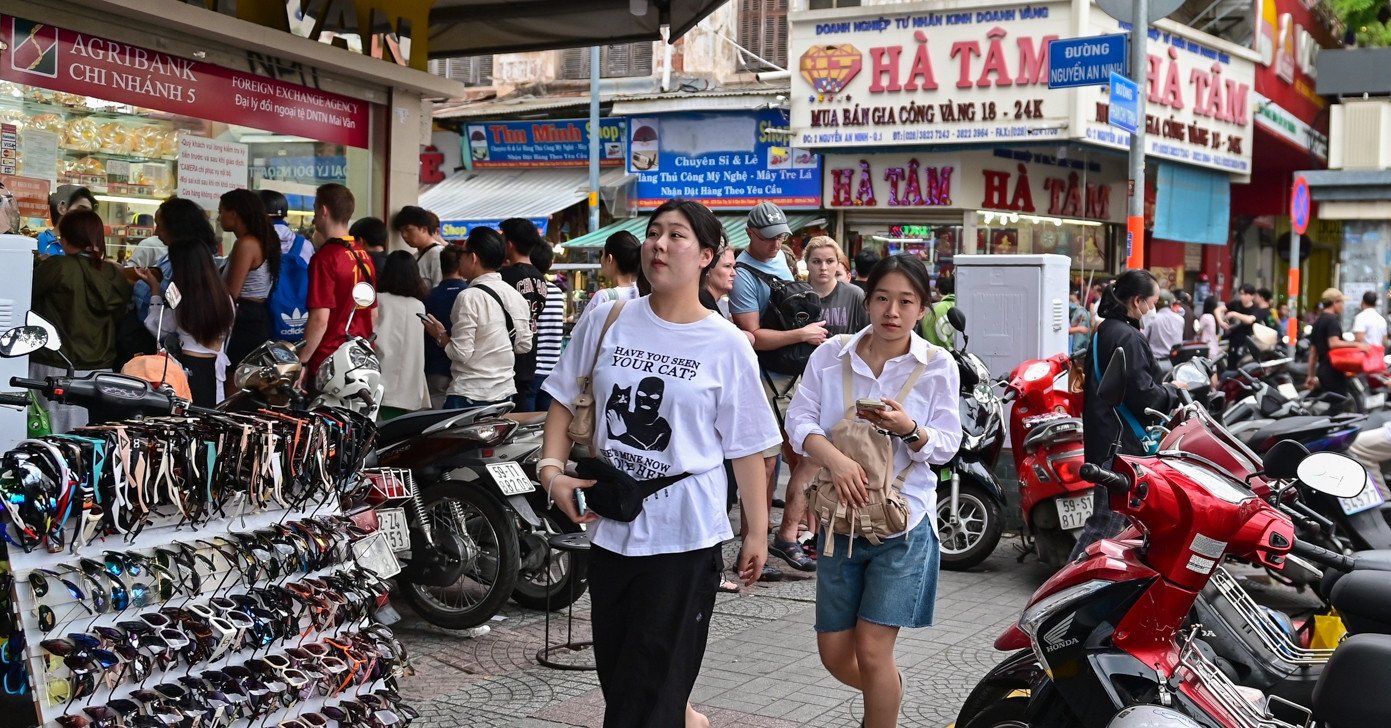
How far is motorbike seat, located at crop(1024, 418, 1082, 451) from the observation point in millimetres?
8000

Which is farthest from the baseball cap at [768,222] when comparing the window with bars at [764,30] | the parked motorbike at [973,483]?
the window with bars at [764,30]

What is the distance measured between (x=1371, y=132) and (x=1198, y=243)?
3.73 m

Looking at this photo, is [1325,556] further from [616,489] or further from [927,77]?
[927,77]

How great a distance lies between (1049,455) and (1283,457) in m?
3.33

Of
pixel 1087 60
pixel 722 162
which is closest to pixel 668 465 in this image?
pixel 1087 60

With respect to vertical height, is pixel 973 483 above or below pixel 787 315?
below

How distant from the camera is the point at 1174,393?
24.1ft

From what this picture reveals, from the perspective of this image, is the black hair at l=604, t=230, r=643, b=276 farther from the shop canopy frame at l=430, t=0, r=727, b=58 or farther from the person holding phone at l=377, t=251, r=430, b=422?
the shop canopy frame at l=430, t=0, r=727, b=58

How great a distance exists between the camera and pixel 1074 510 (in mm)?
7902

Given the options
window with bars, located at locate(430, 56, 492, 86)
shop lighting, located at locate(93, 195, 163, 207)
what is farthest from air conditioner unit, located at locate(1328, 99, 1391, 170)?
shop lighting, located at locate(93, 195, 163, 207)

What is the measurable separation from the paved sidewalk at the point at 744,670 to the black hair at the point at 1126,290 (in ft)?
5.45

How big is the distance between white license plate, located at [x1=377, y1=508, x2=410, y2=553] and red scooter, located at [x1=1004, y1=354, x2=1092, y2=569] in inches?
143

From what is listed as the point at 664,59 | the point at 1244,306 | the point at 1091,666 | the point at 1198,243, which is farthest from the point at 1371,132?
the point at 1091,666

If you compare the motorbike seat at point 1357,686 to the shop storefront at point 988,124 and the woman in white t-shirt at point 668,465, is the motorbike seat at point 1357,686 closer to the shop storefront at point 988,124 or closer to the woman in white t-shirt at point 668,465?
the woman in white t-shirt at point 668,465
